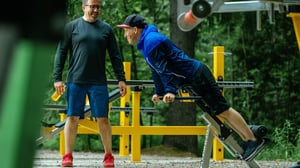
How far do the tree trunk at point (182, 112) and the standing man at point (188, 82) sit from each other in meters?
8.95

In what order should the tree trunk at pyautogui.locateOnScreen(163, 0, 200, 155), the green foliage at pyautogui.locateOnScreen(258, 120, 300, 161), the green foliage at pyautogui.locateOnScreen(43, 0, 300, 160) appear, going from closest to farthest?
Result: the green foliage at pyautogui.locateOnScreen(258, 120, 300, 161), the tree trunk at pyautogui.locateOnScreen(163, 0, 200, 155), the green foliage at pyautogui.locateOnScreen(43, 0, 300, 160)

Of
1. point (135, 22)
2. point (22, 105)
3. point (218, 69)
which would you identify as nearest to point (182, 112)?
point (218, 69)

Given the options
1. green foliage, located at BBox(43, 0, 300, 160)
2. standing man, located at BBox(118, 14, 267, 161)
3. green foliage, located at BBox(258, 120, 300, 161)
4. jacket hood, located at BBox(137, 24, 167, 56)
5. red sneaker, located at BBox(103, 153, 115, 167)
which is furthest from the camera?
green foliage, located at BBox(43, 0, 300, 160)

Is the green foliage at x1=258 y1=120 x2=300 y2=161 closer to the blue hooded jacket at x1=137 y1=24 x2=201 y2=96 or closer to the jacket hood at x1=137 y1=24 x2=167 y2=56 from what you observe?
the jacket hood at x1=137 y1=24 x2=167 y2=56

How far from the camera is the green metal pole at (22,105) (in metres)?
0.69

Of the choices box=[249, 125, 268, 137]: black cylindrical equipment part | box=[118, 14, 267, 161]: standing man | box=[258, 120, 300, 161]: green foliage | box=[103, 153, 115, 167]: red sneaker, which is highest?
box=[118, 14, 267, 161]: standing man

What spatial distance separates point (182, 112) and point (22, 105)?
17193mm

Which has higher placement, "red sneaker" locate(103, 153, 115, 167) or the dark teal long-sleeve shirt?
the dark teal long-sleeve shirt

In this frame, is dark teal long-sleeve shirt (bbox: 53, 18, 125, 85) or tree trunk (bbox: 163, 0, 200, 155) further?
tree trunk (bbox: 163, 0, 200, 155)

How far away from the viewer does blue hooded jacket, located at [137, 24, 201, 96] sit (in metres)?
8.02

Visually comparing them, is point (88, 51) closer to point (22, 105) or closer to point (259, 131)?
point (259, 131)

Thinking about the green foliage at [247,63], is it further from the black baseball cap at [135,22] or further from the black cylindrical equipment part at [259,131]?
the black cylindrical equipment part at [259,131]

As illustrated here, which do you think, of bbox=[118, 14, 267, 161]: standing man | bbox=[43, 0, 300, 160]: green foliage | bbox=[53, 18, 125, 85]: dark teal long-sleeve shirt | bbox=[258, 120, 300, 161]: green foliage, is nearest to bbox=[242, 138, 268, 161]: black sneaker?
bbox=[118, 14, 267, 161]: standing man

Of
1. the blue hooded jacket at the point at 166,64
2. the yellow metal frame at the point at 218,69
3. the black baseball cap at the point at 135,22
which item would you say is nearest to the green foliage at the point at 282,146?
the yellow metal frame at the point at 218,69
